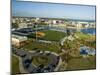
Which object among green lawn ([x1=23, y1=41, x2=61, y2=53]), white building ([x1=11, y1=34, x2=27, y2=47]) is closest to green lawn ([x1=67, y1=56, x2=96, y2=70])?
green lawn ([x1=23, y1=41, x2=61, y2=53])

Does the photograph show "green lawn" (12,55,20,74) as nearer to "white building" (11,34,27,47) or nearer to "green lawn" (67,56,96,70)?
"white building" (11,34,27,47)

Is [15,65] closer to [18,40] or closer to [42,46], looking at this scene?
[18,40]

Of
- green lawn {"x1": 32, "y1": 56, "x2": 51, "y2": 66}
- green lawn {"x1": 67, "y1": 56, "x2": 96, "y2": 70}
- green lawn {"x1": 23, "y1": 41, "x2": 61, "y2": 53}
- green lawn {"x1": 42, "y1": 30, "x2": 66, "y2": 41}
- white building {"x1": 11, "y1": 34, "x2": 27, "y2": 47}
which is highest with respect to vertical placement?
green lawn {"x1": 42, "y1": 30, "x2": 66, "y2": 41}

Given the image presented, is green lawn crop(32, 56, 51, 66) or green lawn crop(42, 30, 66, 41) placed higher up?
green lawn crop(42, 30, 66, 41)

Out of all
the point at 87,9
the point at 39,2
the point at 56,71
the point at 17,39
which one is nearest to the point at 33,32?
the point at 17,39

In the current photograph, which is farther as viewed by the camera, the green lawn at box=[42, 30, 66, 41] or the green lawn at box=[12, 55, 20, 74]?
the green lawn at box=[42, 30, 66, 41]

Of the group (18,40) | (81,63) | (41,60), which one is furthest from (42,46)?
(81,63)

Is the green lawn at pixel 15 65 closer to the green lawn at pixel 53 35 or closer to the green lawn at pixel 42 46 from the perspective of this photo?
the green lawn at pixel 42 46
